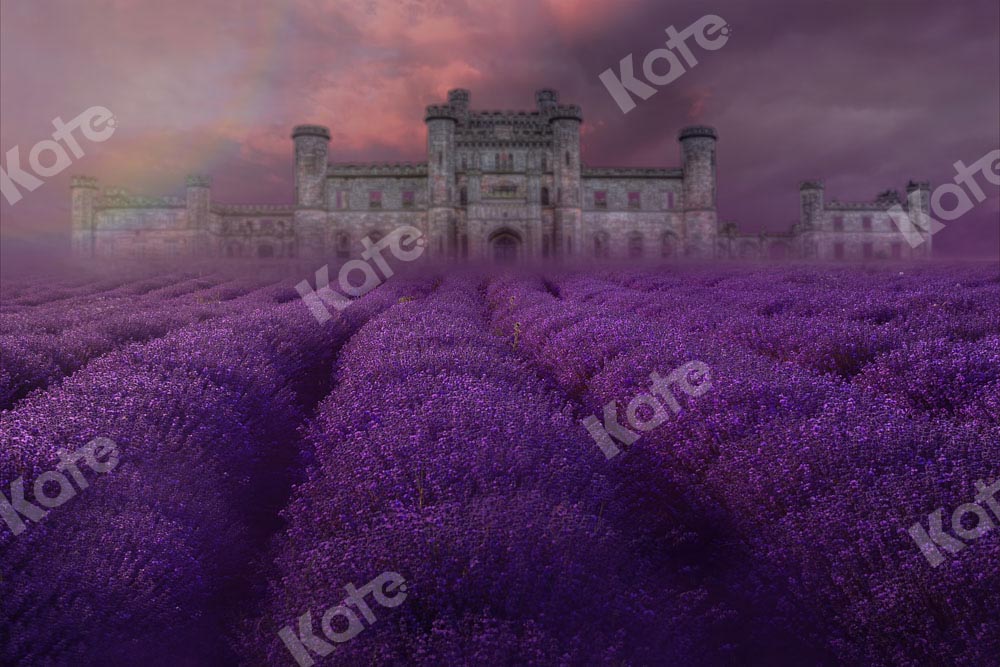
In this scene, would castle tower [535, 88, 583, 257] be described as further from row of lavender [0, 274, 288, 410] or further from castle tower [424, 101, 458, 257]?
row of lavender [0, 274, 288, 410]

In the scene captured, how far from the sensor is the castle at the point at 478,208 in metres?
39.0

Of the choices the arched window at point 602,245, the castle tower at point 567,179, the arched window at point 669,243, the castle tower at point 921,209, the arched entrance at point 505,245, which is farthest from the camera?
the castle tower at point 921,209

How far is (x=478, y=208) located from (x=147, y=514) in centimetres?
3766

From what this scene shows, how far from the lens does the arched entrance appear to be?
3872 cm

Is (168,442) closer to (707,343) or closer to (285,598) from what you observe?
(285,598)

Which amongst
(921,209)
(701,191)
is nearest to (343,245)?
(701,191)

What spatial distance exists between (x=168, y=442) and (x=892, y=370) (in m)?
3.72

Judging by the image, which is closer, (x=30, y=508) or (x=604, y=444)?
(x=30, y=508)

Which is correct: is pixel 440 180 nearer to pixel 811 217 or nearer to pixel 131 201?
pixel 131 201

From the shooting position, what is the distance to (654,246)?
42.2m

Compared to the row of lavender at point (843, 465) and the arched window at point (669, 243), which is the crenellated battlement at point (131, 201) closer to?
the arched window at point (669, 243)

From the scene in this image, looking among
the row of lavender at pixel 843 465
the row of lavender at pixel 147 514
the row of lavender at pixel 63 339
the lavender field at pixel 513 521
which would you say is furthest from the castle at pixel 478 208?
the lavender field at pixel 513 521

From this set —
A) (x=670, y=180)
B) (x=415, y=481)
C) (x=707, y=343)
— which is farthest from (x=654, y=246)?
(x=415, y=481)

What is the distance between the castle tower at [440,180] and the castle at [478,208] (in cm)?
8
